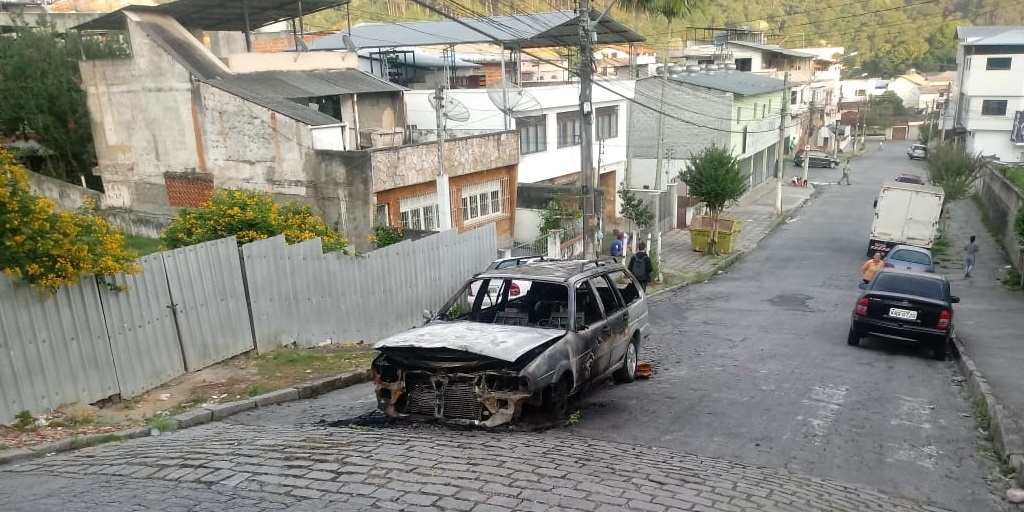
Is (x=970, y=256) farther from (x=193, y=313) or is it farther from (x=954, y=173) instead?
(x=193, y=313)

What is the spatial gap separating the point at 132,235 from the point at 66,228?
14038mm

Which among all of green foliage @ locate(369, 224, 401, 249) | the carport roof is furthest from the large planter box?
the carport roof

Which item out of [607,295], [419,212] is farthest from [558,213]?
[607,295]

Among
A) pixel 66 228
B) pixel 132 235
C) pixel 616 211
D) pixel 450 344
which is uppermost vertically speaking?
pixel 66 228

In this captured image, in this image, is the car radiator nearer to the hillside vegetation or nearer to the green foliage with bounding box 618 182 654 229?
the green foliage with bounding box 618 182 654 229

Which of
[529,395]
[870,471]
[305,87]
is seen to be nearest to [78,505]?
[529,395]

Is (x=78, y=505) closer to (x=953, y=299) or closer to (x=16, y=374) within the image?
(x=16, y=374)

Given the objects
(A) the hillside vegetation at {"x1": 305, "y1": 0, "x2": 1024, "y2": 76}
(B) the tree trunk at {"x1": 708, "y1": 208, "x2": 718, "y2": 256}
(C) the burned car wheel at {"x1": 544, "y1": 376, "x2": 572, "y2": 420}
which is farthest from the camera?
(A) the hillside vegetation at {"x1": 305, "y1": 0, "x2": 1024, "y2": 76}

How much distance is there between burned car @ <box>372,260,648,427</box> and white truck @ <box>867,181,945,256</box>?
64.3 feet

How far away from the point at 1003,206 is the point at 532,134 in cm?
1943

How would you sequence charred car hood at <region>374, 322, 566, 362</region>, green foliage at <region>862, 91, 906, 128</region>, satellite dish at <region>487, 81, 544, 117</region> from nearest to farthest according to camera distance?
charred car hood at <region>374, 322, 566, 362</region>, satellite dish at <region>487, 81, 544, 117</region>, green foliage at <region>862, 91, 906, 128</region>

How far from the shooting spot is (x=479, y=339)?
6.78m

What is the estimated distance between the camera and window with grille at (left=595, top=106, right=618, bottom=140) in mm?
32594

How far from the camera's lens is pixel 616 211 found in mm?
33531
